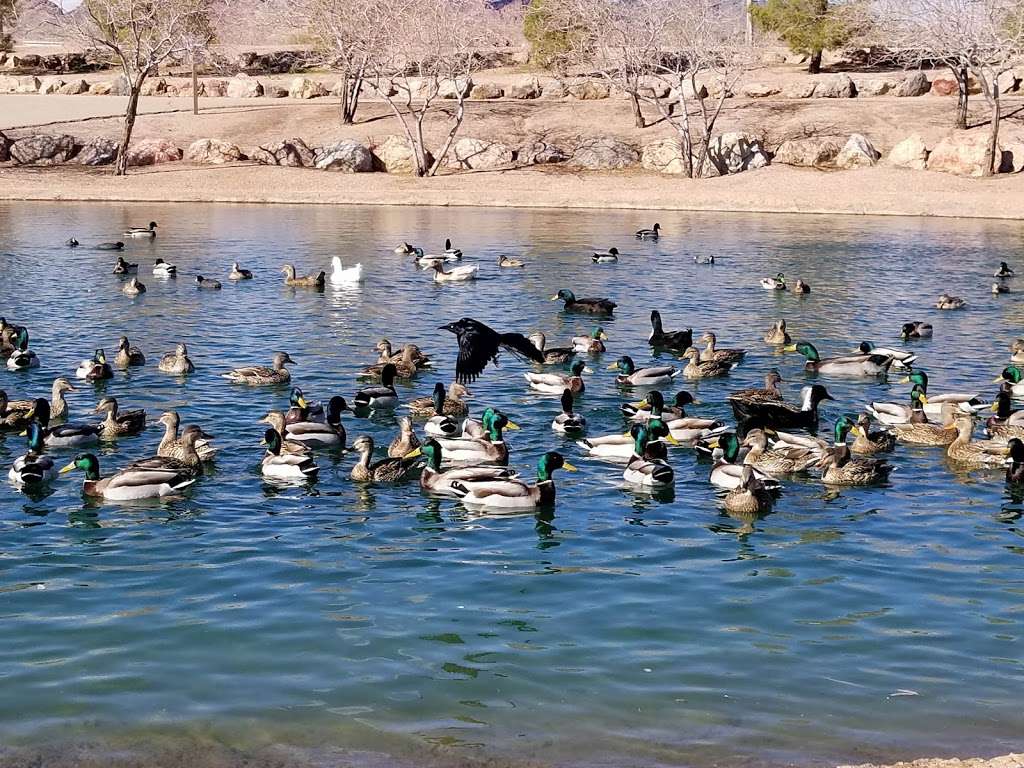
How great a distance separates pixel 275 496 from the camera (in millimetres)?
17734

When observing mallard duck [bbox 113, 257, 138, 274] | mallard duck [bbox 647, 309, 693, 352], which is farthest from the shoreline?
mallard duck [bbox 647, 309, 693, 352]

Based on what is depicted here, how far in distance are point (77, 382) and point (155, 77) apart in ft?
234

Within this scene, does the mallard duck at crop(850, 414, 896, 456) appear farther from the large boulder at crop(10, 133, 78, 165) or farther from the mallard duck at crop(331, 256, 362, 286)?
the large boulder at crop(10, 133, 78, 165)

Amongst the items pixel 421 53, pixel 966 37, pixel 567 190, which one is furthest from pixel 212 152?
pixel 966 37

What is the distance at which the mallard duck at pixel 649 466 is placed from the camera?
59.5 feet

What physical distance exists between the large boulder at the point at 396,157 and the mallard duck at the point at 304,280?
3197 centimetres

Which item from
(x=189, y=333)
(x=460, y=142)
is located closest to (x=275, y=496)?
(x=189, y=333)

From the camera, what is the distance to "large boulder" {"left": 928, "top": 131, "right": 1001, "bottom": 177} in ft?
206

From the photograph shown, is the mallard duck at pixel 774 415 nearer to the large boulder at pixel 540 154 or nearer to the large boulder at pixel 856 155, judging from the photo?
the large boulder at pixel 856 155

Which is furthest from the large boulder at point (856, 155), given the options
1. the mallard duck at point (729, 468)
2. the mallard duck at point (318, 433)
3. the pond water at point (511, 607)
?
the mallard duck at point (318, 433)

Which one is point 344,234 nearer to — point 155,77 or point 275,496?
point 275,496

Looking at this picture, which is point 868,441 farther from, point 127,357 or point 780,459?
point 127,357

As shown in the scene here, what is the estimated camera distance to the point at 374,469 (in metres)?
18.6

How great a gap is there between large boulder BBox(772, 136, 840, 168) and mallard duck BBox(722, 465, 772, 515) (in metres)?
51.9
